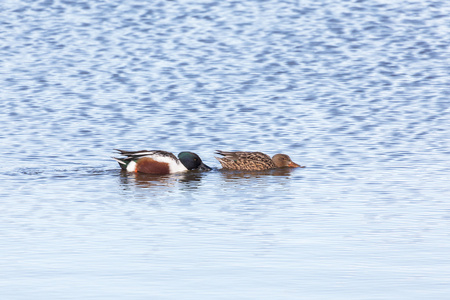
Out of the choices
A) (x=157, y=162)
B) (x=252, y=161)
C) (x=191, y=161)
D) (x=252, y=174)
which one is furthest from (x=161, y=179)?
(x=252, y=161)

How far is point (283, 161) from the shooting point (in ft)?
54.3

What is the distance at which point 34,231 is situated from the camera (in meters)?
10.5

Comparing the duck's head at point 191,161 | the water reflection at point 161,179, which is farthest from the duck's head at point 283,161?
the water reflection at point 161,179

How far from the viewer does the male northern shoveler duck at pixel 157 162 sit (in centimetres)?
1625

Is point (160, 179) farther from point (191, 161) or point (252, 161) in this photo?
point (252, 161)

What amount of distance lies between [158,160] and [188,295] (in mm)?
8294

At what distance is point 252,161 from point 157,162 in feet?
5.16

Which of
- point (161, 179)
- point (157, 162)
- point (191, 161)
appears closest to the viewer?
point (161, 179)

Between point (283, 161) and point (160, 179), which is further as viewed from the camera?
point (283, 161)

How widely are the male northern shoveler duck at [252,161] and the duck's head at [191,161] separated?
15.7 inches

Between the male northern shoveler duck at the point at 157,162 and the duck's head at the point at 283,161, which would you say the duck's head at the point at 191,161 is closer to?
the male northern shoveler duck at the point at 157,162

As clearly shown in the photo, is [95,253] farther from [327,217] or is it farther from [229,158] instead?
[229,158]

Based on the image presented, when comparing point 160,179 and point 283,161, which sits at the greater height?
point 160,179

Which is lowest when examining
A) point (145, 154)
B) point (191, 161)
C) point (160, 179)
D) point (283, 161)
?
point (283, 161)
